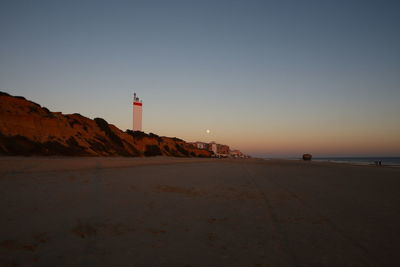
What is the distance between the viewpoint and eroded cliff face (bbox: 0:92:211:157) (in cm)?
1730

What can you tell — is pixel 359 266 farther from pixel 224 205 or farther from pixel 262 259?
pixel 224 205

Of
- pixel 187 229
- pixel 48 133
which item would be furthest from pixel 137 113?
pixel 187 229

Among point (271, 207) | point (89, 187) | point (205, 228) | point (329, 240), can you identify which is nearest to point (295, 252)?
point (329, 240)

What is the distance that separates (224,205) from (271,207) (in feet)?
3.73

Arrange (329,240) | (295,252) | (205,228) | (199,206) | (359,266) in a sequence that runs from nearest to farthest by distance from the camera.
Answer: (359,266) → (295,252) → (329,240) → (205,228) → (199,206)

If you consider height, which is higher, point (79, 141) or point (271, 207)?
point (79, 141)

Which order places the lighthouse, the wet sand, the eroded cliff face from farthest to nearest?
1. the lighthouse
2. the eroded cliff face
3. the wet sand

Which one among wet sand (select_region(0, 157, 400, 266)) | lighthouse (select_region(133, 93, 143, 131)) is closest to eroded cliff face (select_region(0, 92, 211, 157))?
wet sand (select_region(0, 157, 400, 266))

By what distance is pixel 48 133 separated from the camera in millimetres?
20531

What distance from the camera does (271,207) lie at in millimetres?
5969

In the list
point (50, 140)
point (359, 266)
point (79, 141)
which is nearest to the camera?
point (359, 266)

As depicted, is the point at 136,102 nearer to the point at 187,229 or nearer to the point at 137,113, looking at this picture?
the point at 137,113

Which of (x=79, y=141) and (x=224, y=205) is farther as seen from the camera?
(x=79, y=141)

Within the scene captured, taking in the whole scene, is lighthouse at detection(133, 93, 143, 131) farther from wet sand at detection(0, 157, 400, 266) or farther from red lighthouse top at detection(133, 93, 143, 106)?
wet sand at detection(0, 157, 400, 266)
